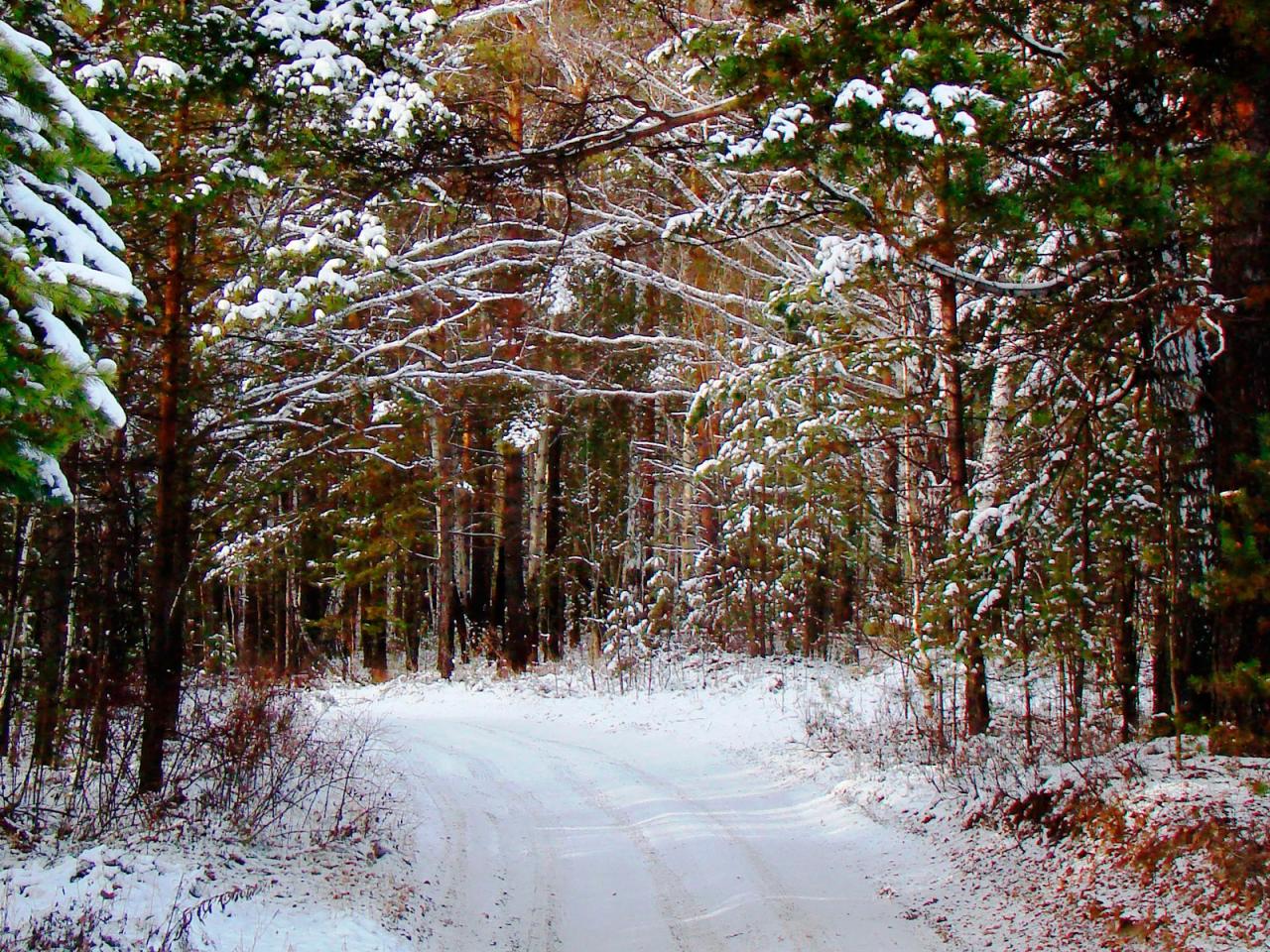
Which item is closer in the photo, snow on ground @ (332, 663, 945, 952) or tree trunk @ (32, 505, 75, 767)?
snow on ground @ (332, 663, 945, 952)

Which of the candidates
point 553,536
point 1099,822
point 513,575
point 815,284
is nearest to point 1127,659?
point 1099,822

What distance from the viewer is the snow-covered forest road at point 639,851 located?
6070mm

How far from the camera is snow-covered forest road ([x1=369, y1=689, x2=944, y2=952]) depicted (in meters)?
6.07

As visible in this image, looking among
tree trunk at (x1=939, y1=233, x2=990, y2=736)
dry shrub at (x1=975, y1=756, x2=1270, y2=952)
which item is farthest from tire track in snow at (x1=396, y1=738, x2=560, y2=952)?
tree trunk at (x1=939, y1=233, x2=990, y2=736)

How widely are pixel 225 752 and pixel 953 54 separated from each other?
7.52 metres

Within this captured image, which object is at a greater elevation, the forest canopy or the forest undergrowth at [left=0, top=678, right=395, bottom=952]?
the forest canopy

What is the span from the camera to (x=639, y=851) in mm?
7660

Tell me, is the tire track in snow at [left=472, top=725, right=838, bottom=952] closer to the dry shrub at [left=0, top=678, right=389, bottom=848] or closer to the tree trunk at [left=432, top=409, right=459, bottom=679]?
the dry shrub at [left=0, top=678, right=389, bottom=848]

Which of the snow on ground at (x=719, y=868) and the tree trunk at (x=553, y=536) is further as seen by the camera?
the tree trunk at (x=553, y=536)

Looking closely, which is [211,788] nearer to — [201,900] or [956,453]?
[201,900]

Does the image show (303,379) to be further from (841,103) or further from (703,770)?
(841,103)

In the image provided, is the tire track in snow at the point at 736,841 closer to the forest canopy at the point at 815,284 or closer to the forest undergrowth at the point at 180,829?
the forest canopy at the point at 815,284

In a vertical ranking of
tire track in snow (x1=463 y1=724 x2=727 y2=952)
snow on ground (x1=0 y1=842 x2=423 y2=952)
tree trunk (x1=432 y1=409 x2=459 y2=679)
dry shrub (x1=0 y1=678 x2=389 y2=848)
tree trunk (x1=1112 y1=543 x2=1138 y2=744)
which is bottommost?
tire track in snow (x1=463 y1=724 x2=727 y2=952)

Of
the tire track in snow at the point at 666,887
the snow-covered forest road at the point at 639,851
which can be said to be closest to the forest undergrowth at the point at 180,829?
the snow-covered forest road at the point at 639,851
